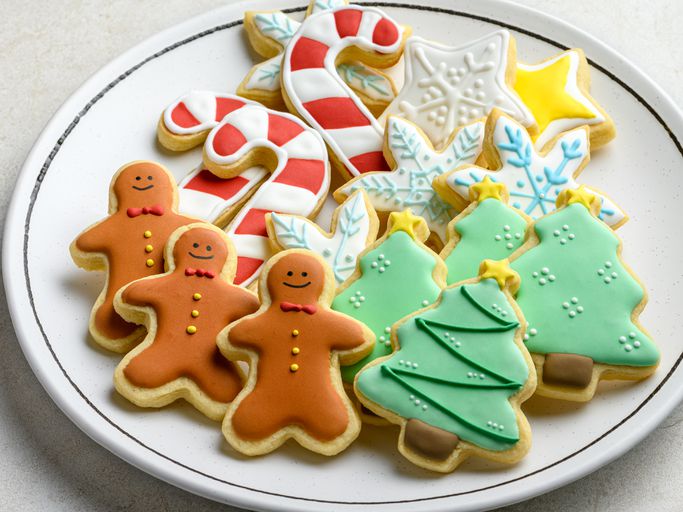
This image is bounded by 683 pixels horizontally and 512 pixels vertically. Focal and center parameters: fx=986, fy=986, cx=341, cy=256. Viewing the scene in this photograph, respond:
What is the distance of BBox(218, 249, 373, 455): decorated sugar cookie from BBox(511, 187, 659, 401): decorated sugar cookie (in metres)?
0.41

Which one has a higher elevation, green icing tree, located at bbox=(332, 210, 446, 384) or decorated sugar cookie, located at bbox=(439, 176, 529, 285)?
decorated sugar cookie, located at bbox=(439, 176, 529, 285)

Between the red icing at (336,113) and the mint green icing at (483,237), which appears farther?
the red icing at (336,113)

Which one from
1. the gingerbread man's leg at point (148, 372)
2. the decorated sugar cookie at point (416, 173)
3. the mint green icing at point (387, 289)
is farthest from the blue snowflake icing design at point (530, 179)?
the gingerbread man's leg at point (148, 372)

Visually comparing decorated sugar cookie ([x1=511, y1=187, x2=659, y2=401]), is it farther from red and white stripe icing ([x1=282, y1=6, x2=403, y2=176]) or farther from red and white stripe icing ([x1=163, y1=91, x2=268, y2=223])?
red and white stripe icing ([x1=163, y1=91, x2=268, y2=223])

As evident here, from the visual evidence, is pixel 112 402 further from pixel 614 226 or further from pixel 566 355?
pixel 614 226

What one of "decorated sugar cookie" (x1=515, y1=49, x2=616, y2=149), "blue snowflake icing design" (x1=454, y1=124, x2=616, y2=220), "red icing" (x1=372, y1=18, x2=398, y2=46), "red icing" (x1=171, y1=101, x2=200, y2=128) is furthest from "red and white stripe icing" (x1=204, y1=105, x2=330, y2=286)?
"decorated sugar cookie" (x1=515, y1=49, x2=616, y2=149)

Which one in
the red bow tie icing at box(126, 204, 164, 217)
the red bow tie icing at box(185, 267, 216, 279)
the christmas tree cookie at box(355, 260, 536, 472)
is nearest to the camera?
the christmas tree cookie at box(355, 260, 536, 472)

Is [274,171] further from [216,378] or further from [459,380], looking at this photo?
[459,380]

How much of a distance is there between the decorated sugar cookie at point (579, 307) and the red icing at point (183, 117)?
1048 millimetres

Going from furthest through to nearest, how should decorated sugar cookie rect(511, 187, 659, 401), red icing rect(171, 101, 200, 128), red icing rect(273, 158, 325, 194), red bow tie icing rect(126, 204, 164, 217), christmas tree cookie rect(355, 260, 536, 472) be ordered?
1. red icing rect(171, 101, 200, 128)
2. red icing rect(273, 158, 325, 194)
3. red bow tie icing rect(126, 204, 164, 217)
4. decorated sugar cookie rect(511, 187, 659, 401)
5. christmas tree cookie rect(355, 260, 536, 472)

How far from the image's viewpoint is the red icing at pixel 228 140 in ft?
8.95

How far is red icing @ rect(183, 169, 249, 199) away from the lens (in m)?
2.74

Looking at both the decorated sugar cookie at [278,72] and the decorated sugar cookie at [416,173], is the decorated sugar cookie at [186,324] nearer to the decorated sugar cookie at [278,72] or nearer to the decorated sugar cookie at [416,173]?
the decorated sugar cookie at [416,173]

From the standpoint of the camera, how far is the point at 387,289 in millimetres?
2391
